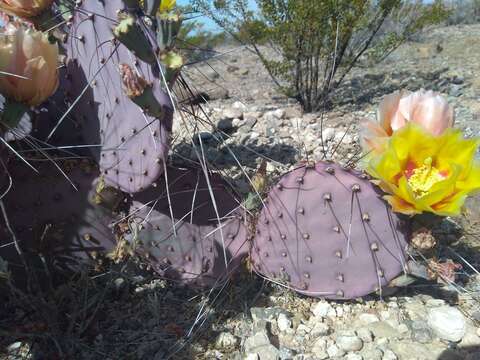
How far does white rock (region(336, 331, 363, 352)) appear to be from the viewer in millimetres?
1029

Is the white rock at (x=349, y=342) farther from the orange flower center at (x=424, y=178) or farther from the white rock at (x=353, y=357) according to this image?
the orange flower center at (x=424, y=178)

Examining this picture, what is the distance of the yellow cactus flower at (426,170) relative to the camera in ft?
2.81

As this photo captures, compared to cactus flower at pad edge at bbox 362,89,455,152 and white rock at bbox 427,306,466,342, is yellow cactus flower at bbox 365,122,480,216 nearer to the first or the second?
cactus flower at pad edge at bbox 362,89,455,152

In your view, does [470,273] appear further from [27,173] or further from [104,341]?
[27,173]

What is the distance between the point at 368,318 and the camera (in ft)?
3.64

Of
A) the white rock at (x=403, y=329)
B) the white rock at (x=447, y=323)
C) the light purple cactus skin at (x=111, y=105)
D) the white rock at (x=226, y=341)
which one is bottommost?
the white rock at (x=226, y=341)

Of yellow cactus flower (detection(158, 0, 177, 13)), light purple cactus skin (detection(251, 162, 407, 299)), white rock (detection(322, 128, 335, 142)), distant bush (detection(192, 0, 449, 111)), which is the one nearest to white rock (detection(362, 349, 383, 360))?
light purple cactus skin (detection(251, 162, 407, 299))

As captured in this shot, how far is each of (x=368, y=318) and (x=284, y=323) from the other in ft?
0.63

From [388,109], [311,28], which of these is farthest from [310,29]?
[388,109]

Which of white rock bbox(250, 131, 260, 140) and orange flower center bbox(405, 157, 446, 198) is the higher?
orange flower center bbox(405, 157, 446, 198)

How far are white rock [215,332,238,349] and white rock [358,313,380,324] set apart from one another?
0.96 ft

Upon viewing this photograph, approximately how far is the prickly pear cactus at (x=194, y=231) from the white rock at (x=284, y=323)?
0.16 meters

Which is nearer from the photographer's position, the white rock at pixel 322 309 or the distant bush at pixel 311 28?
the white rock at pixel 322 309

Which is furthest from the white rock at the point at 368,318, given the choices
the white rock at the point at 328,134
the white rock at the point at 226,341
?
the white rock at the point at 328,134
